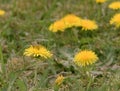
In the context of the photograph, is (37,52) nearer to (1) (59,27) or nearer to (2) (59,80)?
(2) (59,80)

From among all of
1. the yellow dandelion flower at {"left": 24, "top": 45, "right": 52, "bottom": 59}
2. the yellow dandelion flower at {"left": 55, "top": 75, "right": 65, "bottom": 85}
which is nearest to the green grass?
the yellow dandelion flower at {"left": 55, "top": 75, "right": 65, "bottom": 85}

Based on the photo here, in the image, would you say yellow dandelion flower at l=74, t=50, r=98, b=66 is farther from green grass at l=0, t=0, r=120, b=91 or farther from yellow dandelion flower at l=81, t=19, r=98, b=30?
yellow dandelion flower at l=81, t=19, r=98, b=30

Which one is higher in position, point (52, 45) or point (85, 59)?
point (52, 45)

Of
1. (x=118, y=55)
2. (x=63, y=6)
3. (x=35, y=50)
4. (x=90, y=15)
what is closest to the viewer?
(x=35, y=50)

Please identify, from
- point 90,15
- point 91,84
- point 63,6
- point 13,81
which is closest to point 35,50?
point 13,81

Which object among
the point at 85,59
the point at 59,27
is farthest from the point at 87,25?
the point at 85,59

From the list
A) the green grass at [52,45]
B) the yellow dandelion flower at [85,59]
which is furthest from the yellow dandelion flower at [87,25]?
the yellow dandelion flower at [85,59]

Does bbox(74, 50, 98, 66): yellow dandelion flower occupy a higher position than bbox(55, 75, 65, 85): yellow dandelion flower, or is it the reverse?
bbox(74, 50, 98, 66): yellow dandelion flower

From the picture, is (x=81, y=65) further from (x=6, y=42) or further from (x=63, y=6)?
(x=63, y=6)
